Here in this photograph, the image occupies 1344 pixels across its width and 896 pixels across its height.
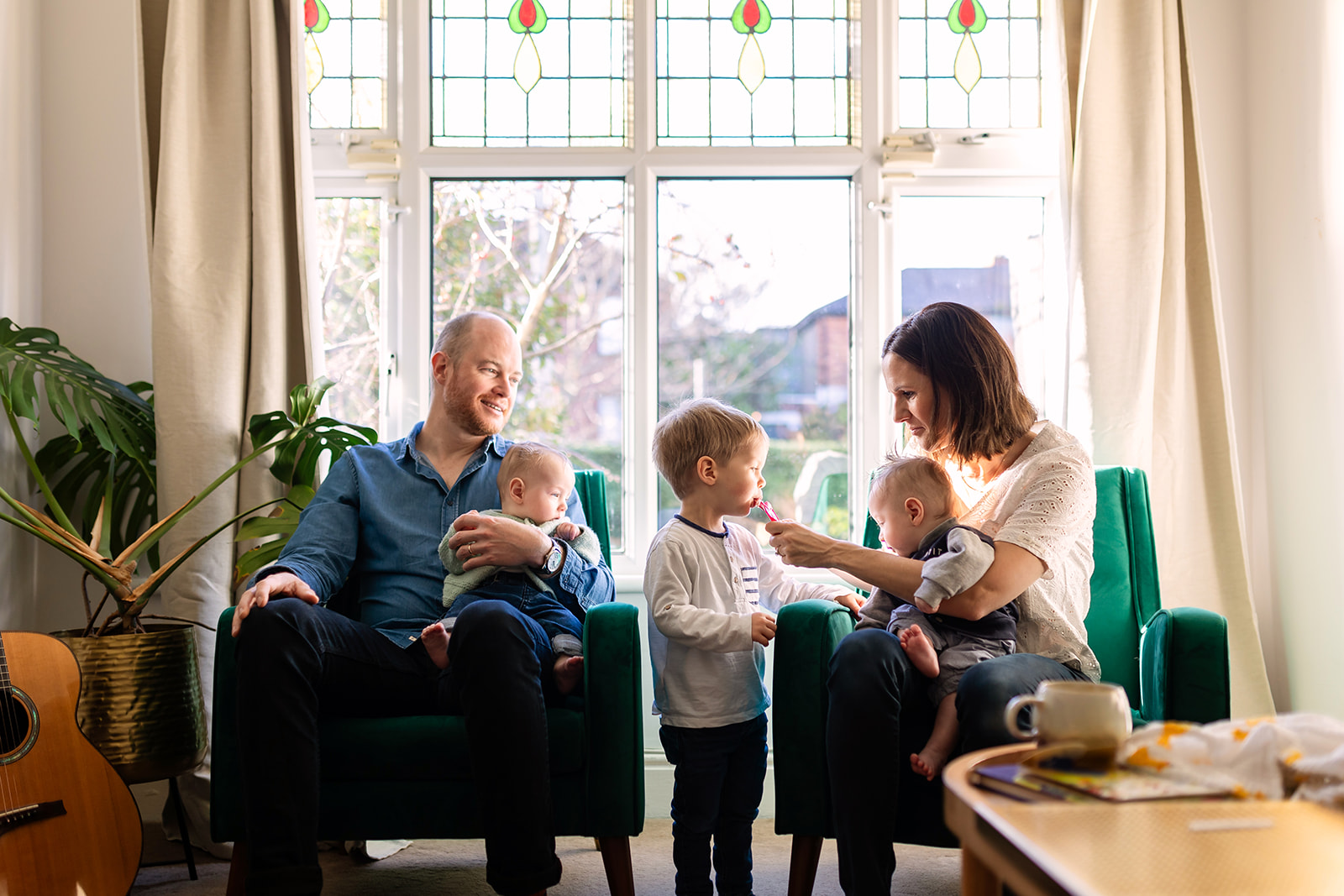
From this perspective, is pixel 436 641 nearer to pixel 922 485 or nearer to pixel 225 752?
pixel 225 752

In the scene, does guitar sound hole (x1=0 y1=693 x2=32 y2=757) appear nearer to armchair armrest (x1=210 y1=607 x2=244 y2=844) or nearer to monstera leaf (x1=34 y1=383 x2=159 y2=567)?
armchair armrest (x1=210 y1=607 x2=244 y2=844)

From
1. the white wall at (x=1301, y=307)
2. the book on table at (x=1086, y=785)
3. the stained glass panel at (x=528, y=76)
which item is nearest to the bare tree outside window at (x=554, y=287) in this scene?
the stained glass panel at (x=528, y=76)

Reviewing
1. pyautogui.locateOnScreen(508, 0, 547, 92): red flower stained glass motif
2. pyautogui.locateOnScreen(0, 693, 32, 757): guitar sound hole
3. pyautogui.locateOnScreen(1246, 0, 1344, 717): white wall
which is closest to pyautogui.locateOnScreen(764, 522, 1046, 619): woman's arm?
pyautogui.locateOnScreen(1246, 0, 1344, 717): white wall

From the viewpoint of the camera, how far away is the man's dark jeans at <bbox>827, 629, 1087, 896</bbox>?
1578 mm

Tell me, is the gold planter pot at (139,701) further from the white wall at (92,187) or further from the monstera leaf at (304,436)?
the white wall at (92,187)

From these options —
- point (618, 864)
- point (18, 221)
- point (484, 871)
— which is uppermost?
point (18, 221)

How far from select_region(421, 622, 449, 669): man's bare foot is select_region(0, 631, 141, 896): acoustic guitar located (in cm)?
64

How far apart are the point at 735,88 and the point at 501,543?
1.66m

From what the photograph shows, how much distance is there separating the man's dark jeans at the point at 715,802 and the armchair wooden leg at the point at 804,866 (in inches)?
4.4

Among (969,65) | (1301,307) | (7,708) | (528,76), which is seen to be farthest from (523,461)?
(1301,307)

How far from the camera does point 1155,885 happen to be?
0.77 m

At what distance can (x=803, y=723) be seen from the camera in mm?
1738

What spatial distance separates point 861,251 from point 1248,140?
1.08 m

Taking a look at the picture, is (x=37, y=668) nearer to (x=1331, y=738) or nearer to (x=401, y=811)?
(x=401, y=811)
